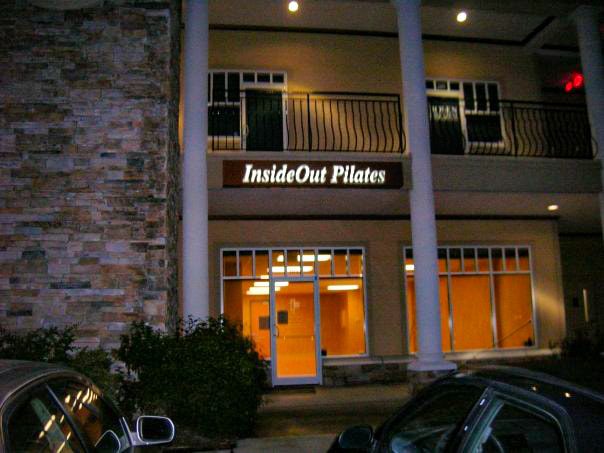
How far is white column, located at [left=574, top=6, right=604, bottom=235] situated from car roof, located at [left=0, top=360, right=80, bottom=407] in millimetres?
11223

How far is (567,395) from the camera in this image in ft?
6.58

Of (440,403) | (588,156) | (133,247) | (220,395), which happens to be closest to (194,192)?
(133,247)

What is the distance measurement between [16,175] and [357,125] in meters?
7.08

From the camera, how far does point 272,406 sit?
959 centimetres

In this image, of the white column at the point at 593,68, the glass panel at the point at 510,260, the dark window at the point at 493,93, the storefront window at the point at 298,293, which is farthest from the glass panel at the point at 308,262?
the white column at the point at 593,68

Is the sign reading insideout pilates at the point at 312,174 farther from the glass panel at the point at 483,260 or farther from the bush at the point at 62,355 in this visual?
the glass panel at the point at 483,260

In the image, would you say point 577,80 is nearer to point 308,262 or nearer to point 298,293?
point 308,262

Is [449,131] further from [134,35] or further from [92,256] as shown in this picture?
[92,256]

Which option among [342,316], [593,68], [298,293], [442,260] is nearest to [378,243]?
[442,260]

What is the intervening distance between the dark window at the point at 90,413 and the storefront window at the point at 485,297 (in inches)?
399

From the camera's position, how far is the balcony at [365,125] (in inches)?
453

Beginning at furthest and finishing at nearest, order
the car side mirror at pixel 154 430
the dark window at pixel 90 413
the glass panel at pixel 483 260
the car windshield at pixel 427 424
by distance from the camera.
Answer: the glass panel at pixel 483 260
the car side mirror at pixel 154 430
the car windshield at pixel 427 424
the dark window at pixel 90 413

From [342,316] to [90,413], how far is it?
9.68m

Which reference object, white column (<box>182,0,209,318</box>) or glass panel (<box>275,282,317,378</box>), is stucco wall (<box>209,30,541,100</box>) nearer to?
white column (<box>182,0,209,318</box>)
